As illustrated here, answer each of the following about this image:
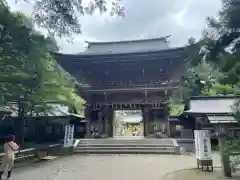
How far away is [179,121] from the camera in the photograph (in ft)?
64.8

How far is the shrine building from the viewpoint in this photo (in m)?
21.8

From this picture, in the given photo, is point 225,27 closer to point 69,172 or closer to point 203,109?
point 69,172

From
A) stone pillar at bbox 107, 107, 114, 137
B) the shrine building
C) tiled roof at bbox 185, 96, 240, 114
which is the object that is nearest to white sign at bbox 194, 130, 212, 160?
tiled roof at bbox 185, 96, 240, 114

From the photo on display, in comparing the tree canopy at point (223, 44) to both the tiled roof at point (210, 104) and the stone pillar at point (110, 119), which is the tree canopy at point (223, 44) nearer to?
the tiled roof at point (210, 104)

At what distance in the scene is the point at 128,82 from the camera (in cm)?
2297

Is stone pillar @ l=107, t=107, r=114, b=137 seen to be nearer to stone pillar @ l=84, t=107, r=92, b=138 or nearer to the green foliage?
stone pillar @ l=84, t=107, r=92, b=138

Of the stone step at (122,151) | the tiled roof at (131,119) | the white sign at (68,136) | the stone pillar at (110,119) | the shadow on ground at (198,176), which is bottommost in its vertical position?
the shadow on ground at (198,176)

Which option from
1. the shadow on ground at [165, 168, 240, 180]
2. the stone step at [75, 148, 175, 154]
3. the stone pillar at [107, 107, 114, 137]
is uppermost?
the stone pillar at [107, 107, 114, 137]

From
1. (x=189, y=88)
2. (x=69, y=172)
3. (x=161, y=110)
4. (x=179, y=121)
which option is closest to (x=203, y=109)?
(x=179, y=121)

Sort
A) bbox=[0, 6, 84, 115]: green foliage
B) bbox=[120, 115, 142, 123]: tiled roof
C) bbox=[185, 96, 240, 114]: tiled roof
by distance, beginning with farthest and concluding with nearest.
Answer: bbox=[120, 115, 142, 123]: tiled roof < bbox=[185, 96, 240, 114]: tiled roof < bbox=[0, 6, 84, 115]: green foliage

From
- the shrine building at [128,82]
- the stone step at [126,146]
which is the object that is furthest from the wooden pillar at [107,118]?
the stone step at [126,146]

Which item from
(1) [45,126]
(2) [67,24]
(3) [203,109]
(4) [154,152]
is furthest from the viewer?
(1) [45,126]

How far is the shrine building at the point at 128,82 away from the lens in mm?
21797

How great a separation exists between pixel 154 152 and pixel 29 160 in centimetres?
734
